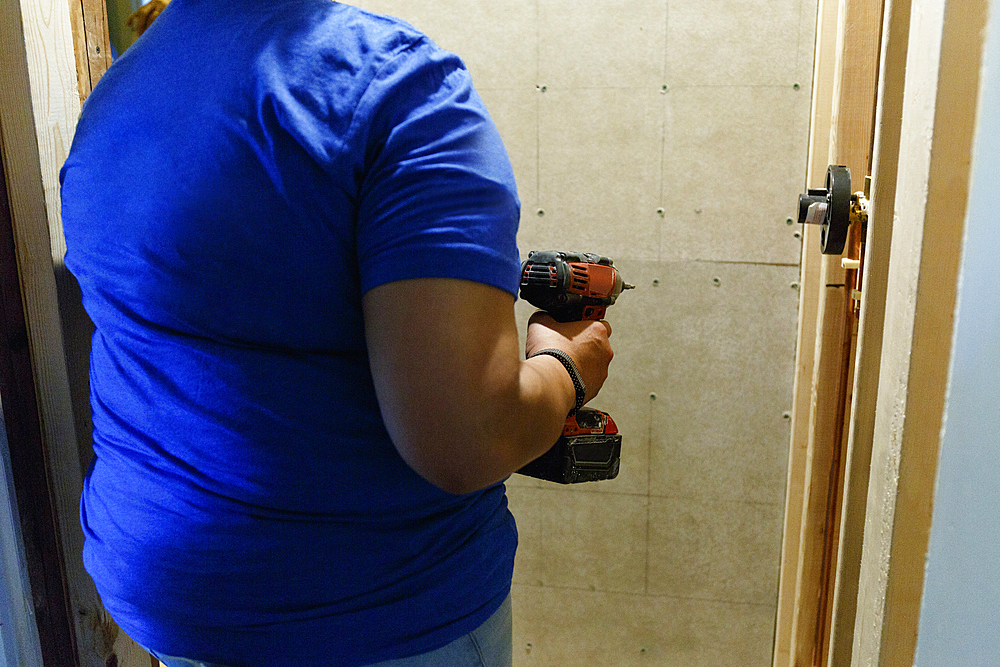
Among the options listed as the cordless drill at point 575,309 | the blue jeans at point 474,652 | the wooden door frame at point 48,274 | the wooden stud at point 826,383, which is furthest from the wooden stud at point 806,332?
the wooden door frame at point 48,274

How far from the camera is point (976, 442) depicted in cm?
A: 39

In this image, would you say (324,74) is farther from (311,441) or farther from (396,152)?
(311,441)

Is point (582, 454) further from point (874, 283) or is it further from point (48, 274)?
point (48, 274)

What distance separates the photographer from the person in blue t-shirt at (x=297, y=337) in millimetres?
608

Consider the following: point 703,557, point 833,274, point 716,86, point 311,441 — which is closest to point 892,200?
point 311,441

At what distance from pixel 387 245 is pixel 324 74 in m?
0.16

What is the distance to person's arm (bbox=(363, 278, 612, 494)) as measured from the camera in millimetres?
600

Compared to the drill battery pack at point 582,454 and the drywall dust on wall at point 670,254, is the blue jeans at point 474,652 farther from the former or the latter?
the drywall dust on wall at point 670,254

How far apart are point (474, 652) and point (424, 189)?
0.51m

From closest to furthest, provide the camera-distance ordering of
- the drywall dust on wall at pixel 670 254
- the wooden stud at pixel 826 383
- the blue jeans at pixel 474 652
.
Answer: the blue jeans at pixel 474 652 → the wooden stud at pixel 826 383 → the drywall dust on wall at pixel 670 254

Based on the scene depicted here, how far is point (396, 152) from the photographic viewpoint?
0.61 m

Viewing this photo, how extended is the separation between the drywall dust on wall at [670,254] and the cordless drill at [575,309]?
0.79 metres

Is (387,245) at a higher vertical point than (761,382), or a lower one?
higher

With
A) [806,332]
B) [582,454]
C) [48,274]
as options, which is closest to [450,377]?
[582,454]
